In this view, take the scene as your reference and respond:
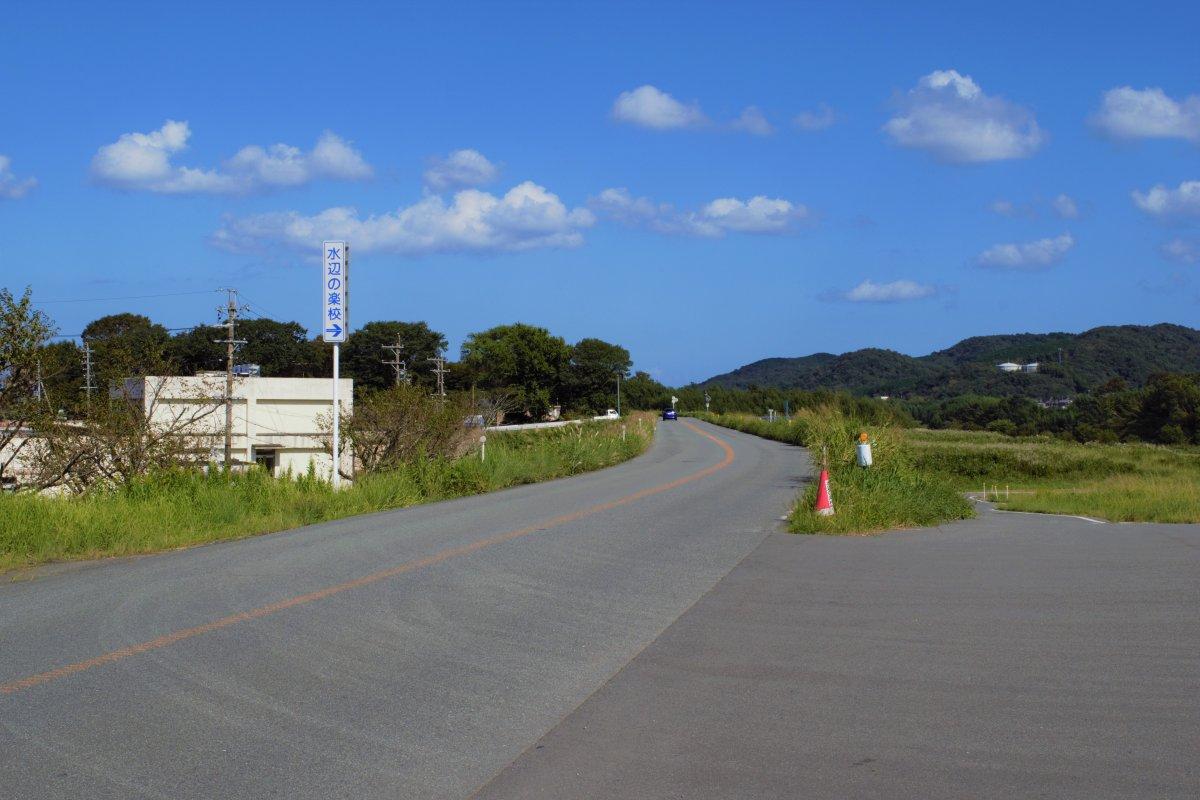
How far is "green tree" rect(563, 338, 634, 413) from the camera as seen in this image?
11431cm

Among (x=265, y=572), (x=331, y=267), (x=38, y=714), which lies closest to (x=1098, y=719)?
(x=38, y=714)

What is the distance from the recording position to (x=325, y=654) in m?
7.34

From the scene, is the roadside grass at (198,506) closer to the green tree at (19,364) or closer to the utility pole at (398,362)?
the green tree at (19,364)

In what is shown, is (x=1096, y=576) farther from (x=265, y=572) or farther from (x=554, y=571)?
(x=265, y=572)

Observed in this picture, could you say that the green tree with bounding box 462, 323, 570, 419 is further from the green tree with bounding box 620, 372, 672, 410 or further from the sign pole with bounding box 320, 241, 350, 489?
the sign pole with bounding box 320, 241, 350, 489

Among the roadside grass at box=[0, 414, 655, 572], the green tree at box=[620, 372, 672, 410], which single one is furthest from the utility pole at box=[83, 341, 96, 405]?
the green tree at box=[620, 372, 672, 410]

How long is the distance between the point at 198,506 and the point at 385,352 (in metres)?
80.0

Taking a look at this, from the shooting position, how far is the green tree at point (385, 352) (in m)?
94.2

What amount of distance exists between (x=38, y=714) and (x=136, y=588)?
4.26 m

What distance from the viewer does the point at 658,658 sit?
7410mm

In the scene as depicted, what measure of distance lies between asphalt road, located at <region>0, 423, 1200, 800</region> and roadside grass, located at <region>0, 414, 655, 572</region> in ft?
3.80

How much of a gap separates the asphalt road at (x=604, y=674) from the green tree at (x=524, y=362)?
9259 cm

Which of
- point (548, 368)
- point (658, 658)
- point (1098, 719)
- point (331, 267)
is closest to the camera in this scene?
point (1098, 719)

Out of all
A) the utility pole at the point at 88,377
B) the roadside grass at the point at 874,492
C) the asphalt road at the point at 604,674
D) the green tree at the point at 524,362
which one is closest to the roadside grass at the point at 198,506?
the asphalt road at the point at 604,674
